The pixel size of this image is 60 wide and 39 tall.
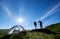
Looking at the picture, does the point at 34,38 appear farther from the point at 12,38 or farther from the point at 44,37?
the point at 12,38

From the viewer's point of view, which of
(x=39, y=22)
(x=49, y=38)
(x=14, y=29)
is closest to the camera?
(x=49, y=38)

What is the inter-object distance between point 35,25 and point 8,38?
11460 mm

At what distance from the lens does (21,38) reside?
25172mm

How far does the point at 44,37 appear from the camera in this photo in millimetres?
25047

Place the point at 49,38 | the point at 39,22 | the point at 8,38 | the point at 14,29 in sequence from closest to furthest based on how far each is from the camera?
1. the point at 49,38
2. the point at 8,38
3. the point at 39,22
4. the point at 14,29

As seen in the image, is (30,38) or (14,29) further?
(14,29)

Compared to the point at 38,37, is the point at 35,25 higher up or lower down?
higher up

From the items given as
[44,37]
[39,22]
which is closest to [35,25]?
[39,22]

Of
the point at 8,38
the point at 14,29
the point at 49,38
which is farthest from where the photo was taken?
the point at 14,29

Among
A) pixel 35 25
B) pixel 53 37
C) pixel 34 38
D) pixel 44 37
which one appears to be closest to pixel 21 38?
pixel 34 38

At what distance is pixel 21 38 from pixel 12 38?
209cm

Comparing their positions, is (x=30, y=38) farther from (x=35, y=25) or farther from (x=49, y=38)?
(x=35, y=25)

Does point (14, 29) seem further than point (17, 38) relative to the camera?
Yes

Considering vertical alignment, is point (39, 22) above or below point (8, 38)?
above
